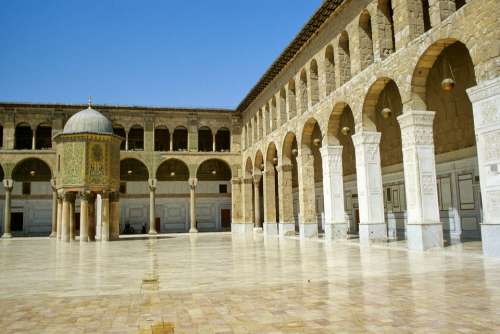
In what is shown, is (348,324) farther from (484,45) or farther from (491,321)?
(484,45)

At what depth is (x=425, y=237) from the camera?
12812mm

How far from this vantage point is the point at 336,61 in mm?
17984

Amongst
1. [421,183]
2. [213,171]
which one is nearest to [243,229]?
[213,171]

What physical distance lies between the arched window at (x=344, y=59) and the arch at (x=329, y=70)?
799 mm

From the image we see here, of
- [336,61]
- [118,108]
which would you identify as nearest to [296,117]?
[336,61]

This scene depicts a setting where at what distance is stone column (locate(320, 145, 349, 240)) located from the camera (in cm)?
1877

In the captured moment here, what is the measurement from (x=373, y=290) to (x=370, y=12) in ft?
39.0

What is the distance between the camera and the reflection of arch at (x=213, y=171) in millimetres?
37719

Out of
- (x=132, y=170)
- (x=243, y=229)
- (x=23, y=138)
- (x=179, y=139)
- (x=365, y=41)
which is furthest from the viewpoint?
(x=132, y=170)

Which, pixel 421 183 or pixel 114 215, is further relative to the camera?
pixel 114 215

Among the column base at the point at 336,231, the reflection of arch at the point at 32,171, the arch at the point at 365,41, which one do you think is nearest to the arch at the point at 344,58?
the arch at the point at 365,41

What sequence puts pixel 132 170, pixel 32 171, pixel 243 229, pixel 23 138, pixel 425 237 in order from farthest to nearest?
pixel 132 170 < pixel 32 171 < pixel 23 138 < pixel 243 229 < pixel 425 237

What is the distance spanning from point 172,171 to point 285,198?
1514cm

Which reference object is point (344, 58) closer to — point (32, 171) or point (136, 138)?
point (136, 138)
